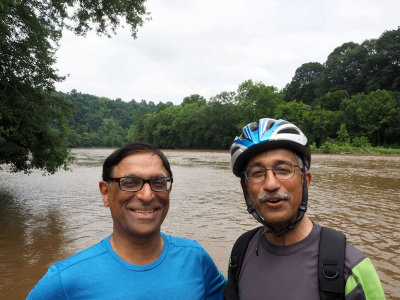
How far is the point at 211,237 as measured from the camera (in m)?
7.64

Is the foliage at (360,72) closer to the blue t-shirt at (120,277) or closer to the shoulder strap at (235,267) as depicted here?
the shoulder strap at (235,267)

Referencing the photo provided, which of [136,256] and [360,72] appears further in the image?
[360,72]

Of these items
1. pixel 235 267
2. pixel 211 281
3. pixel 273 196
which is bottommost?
pixel 211 281

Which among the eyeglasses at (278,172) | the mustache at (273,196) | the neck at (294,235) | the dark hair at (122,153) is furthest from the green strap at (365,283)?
the dark hair at (122,153)

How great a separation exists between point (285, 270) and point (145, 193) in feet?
3.04

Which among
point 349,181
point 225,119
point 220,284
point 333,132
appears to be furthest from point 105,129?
point 220,284

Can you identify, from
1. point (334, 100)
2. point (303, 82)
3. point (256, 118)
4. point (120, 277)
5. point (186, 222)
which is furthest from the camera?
point (303, 82)

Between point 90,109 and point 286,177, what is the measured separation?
189m

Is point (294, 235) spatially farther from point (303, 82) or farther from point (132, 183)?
point (303, 82)

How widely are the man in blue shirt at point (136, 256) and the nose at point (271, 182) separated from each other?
0.60 meters

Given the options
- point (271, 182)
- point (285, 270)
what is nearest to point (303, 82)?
point (271, 182)

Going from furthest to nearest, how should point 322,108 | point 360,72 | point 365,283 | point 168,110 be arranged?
point 168,110, point 360,72, point 322,108, point 365,283

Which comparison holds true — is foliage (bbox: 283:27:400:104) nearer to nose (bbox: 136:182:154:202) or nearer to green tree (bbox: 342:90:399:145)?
green tree (bbox: 342:90:399:145)

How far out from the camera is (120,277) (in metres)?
1.64
